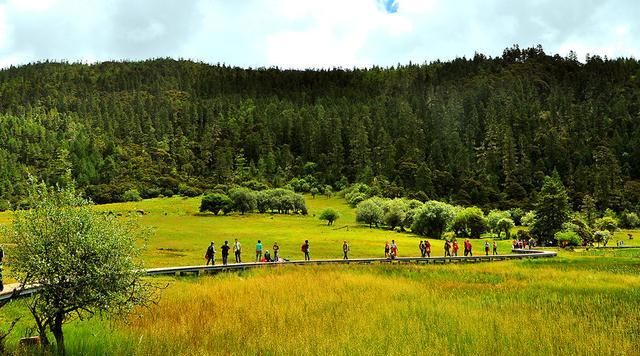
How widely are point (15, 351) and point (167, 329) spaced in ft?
17.8

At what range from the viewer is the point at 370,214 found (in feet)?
383

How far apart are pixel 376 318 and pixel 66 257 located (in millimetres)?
12161

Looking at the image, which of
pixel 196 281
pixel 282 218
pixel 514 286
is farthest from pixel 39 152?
pixel 514 286

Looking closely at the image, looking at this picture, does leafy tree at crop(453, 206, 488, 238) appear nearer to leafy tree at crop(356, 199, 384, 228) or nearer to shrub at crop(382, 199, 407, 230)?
shrub at crop(382, 199, 407, 230)

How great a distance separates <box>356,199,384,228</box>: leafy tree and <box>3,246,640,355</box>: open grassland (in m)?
79.4

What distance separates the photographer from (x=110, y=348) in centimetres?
1670

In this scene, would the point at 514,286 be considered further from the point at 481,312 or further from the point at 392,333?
the point at 392,333

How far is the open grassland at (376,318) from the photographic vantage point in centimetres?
1700

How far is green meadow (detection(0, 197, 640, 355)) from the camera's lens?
1705 cm

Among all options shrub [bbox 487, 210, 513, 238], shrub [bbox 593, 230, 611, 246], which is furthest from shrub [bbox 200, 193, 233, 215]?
shrub [bbox 593, 230, 611, 246]

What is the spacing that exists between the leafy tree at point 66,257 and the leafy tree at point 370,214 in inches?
3911

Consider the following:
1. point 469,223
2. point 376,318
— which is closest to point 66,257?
point 376,318

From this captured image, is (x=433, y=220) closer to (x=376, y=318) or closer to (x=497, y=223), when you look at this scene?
(x=497, y=223)

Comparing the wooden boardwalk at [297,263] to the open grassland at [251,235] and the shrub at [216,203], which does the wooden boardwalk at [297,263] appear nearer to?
the open grassland at [251,235]
